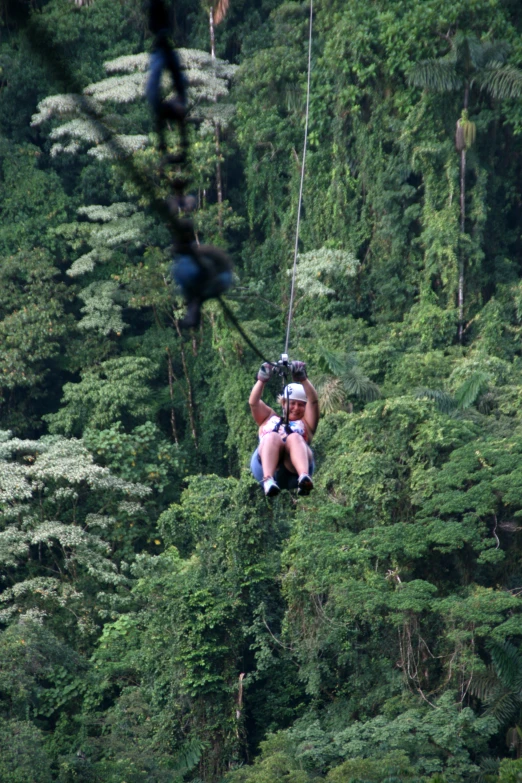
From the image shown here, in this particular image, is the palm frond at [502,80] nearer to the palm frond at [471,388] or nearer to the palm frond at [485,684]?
the palm frond at [471,388]

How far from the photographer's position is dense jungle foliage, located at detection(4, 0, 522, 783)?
12109 millimetres

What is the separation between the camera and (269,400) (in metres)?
16.6

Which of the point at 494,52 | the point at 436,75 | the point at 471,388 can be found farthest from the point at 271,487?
the point at 494,52

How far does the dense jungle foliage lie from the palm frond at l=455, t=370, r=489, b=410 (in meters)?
0.04

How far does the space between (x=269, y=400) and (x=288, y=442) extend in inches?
399

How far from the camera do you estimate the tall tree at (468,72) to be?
15398 millimetres

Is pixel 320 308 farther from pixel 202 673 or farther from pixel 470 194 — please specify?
pixel 202 673

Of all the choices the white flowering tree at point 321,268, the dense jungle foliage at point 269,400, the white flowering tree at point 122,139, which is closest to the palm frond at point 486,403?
the dense jungle foliage at point 269,400

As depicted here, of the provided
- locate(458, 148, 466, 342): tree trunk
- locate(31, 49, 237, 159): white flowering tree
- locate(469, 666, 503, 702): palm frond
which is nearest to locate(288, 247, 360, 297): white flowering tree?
locate(458, 148, 466, 342): tree trunk

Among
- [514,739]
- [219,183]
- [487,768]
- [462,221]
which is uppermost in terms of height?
[219,183]

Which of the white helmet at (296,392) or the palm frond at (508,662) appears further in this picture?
the palm frond at (508,662)

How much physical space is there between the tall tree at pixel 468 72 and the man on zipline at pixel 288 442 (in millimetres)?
10069

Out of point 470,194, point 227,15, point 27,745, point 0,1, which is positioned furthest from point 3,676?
point 227,15

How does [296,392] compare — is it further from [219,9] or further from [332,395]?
[219,9]
